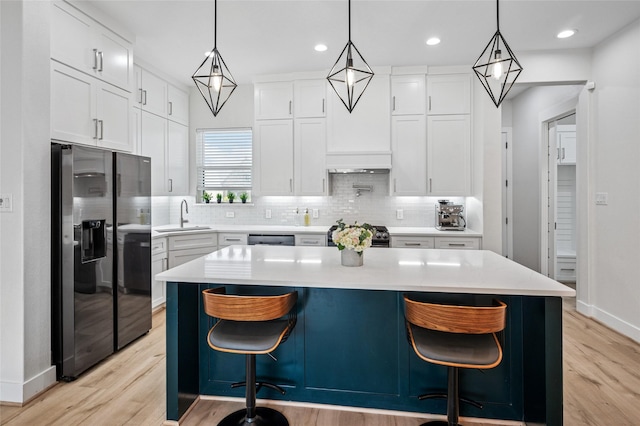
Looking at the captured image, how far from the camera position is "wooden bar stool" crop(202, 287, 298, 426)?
1.73 meters

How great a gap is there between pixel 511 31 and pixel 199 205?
431 cm

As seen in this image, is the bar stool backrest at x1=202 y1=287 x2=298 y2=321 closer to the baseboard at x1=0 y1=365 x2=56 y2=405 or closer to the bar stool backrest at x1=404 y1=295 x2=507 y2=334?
the bar stool backrest at x1=404 y1=295 x2=507 y2=334

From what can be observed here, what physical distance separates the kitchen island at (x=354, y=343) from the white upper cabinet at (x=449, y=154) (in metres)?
2.11

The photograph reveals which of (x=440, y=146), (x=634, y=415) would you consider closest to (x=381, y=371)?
(x=634, y=415)

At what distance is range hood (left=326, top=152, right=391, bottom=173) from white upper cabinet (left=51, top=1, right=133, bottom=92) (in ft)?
7.60

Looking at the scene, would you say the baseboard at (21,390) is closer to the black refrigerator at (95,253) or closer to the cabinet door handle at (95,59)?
the black refrigerator at (95,253)

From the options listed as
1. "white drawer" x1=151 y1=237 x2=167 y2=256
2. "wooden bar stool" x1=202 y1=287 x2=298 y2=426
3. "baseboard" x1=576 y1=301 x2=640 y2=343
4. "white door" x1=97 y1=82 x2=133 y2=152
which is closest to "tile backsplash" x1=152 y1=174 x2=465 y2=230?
"white drawer" x1=151 y1=237 x2=167 y2=256

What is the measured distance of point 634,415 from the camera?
2092 mm

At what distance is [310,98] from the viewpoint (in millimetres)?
4445

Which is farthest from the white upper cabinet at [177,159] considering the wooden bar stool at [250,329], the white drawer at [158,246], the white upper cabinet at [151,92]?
the wooden bar stool at [250,329]

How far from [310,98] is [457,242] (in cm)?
253

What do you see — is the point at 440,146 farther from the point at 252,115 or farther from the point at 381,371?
the point at 381,371

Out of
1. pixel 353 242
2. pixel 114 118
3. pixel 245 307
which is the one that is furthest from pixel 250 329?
pixel 114 118

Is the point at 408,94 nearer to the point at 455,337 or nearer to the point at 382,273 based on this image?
the point at 382,273
